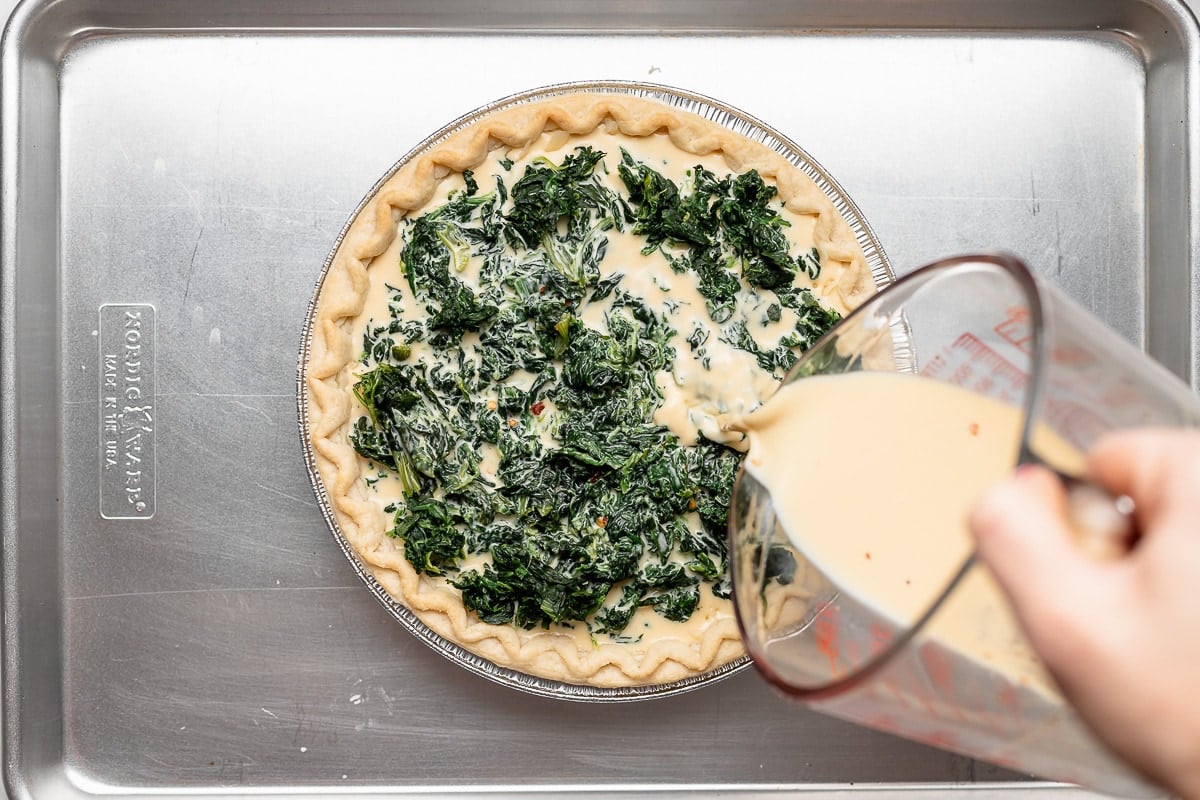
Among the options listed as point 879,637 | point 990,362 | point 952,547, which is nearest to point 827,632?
point 879,637

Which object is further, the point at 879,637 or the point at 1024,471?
the point at 879,637

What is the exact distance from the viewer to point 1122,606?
1410 mm

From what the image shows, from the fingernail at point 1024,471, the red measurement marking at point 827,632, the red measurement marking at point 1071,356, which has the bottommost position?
the red measurement marking at point 827,632

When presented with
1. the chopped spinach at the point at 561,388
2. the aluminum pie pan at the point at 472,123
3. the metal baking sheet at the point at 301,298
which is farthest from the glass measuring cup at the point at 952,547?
the metal baking sheet at the point at 301,298

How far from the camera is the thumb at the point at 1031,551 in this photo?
1.41 meters

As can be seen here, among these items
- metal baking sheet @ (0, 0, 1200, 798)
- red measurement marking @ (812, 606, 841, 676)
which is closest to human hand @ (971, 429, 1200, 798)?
red measurement marking @ (812, 606, 841, 676)

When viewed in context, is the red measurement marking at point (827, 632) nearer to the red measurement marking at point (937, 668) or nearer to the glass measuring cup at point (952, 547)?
the glass measuring cup at point (952, 547)

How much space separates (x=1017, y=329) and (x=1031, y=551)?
81 cm

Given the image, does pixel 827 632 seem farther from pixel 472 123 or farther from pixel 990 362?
pixel 472 123

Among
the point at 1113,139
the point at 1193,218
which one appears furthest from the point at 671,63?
the point at 1193,218

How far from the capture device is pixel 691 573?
3.00m

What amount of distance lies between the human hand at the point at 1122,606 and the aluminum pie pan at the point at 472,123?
1608mm

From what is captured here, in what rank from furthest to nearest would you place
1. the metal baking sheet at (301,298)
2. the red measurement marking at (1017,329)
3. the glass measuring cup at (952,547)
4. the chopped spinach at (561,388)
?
the metal baking sheet at (301,298)
the chopped spinach at (561,388)
the red measurement marking at (1017,329)
the glass measuring cup at (952,547)

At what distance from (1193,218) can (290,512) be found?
10.7ft
